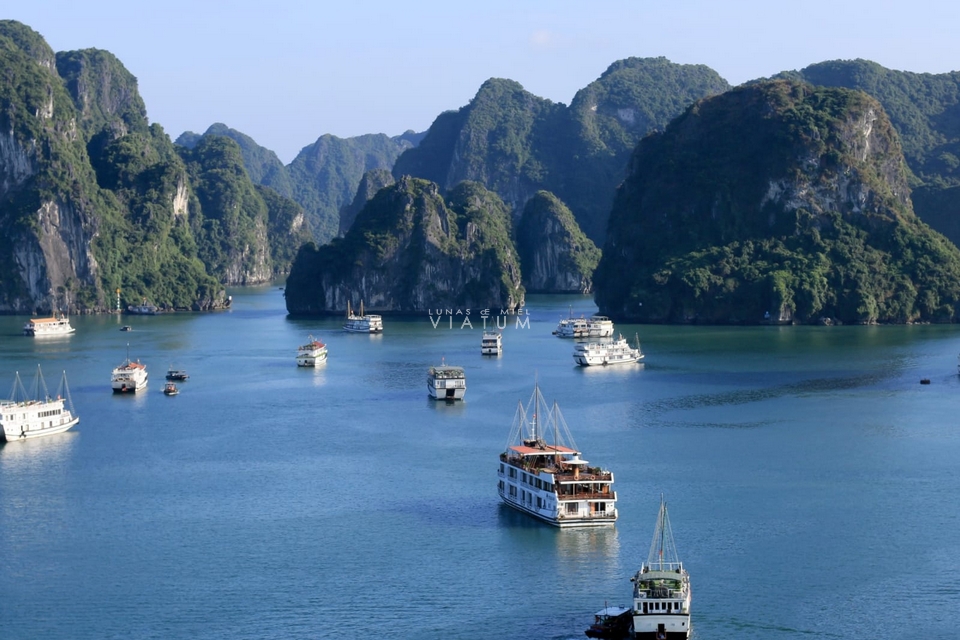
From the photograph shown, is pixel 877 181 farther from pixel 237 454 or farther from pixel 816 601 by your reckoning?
pixel 816 601

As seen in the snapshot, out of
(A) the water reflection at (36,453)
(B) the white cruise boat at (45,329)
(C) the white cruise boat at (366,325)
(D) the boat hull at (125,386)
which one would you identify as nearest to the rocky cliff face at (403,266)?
(C) the white cruise boat at (366,325)

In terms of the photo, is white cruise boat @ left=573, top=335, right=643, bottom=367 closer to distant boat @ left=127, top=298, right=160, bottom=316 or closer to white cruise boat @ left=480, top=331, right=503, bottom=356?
white cruise boat @ left=480, top=331, right=503, bottom=356

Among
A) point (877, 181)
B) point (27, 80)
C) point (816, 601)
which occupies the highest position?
point (27, 80)

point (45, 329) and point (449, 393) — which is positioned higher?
point (45, 329)

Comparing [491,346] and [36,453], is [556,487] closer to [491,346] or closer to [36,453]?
[36,453]

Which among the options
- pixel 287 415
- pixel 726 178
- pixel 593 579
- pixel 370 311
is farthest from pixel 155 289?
pixel 593 579

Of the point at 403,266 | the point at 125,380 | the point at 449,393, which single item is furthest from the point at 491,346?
the point at 403,266

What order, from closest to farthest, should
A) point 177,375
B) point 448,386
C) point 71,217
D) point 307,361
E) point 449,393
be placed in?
point 448,386, point 449,393, point 177,375, point 307,361, point 71,217
